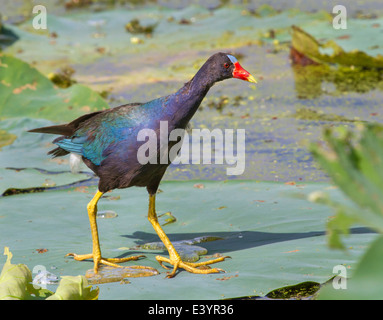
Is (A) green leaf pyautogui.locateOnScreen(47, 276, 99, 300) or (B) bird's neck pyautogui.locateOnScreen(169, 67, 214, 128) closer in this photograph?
(A) green leaf pyautogui.locateOnScreen(47, 276, 99, 300)

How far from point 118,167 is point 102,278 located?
0.59 metres

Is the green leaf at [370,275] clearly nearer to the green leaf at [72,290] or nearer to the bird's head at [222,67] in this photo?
the green leaf at [72,290]

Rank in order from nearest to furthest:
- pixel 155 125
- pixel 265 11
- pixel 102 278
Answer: pixel 102 278, pixel 155 125, pixel 265 11

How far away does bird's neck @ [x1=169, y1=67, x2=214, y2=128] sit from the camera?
9.27 feet

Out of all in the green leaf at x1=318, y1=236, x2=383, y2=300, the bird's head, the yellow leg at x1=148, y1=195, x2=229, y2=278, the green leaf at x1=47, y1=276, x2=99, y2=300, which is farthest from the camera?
the bird's head

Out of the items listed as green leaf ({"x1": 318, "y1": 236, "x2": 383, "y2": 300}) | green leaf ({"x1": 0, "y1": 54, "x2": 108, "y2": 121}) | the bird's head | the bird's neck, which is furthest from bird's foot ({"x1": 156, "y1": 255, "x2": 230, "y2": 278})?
green leaf ({"x1": 0, "y1": 54, "x2": 108, "y2": 121})

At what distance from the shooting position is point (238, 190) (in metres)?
3.49

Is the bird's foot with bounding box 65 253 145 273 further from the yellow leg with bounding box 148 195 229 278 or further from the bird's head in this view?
the bird's head

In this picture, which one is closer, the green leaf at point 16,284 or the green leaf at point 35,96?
the green leaf at point 16,284

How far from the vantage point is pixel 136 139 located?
281cm

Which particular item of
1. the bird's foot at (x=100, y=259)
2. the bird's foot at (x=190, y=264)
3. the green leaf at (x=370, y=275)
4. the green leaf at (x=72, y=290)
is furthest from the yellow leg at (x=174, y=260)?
the green leaf at (x=370, y=275)

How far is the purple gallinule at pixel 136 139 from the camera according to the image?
9.17 ft
